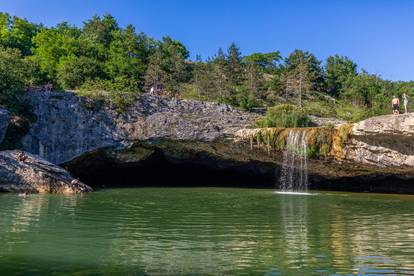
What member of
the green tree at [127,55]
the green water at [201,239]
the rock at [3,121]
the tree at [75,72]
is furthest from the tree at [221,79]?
the green water at [201,239]

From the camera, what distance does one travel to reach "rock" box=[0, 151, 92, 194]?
23.9m

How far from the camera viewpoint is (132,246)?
1023cm

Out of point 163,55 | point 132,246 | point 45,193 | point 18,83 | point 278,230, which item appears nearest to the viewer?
point 132,246

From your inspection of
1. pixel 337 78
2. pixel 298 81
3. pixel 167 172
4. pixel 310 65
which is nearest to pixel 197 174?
pixel 167 172

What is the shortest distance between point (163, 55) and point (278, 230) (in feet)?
161

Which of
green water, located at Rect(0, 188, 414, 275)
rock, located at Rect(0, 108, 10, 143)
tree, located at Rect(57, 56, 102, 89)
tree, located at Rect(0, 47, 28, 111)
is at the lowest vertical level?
green water, located at Rect(0, 188, 414, 275)

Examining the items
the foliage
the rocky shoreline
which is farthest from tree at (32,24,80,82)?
the rocky shoreline

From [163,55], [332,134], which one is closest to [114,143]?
[332,134]

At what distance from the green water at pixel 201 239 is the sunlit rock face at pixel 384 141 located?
254 inches

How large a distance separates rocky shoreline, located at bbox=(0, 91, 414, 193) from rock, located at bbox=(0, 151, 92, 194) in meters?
4.05

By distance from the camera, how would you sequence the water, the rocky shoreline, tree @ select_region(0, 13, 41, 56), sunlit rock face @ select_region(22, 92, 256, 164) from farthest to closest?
tree @ select_region(0, 13, 41, 56) → sunlit rock face @ select_region(22, 92, 256, 164) → the water → the rocky shoreline

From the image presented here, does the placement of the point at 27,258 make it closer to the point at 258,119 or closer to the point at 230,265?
the point at 230,265

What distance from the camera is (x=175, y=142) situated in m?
30.0

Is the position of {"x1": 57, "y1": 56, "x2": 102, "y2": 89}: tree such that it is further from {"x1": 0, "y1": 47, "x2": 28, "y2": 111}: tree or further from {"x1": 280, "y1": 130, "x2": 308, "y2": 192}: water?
{"x1": 280, "y1": 130, "x2": 308, "y2": 192}: water
